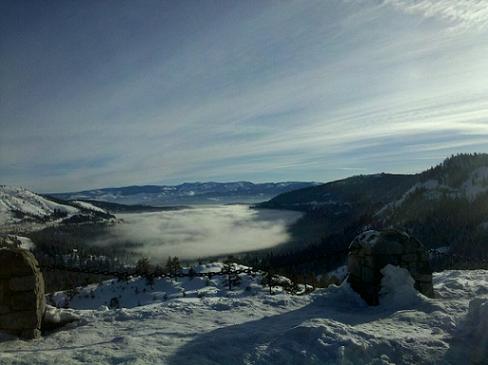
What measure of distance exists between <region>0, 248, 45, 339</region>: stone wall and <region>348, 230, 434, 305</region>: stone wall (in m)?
6.99

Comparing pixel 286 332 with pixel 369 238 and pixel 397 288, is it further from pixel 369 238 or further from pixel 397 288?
pixel 369 238

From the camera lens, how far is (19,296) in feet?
26.6

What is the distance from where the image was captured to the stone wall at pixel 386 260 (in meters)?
10.2

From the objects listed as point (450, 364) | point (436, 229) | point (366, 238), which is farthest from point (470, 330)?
point (436, 229)

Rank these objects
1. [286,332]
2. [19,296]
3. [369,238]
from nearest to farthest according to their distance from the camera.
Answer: [286,332] < [19,296] < [369,238]

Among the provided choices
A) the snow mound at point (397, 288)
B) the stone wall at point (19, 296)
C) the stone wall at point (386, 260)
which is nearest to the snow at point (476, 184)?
the stone wall at point (386, 260)

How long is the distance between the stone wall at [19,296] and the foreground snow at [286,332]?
1.39 ft

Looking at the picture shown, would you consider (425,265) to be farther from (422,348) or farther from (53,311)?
(53,311)

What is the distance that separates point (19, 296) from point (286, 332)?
16.0 feet

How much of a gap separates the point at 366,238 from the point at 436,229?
151731 mm

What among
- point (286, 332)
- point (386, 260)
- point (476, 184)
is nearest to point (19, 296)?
point (286, 332)

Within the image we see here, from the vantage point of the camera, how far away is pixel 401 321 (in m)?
8.52

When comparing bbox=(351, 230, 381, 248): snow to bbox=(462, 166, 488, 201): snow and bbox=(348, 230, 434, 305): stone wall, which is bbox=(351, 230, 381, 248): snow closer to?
bbox=(348, 230, 434, 305): stone wall

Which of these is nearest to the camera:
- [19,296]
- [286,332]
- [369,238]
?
[286,332]
